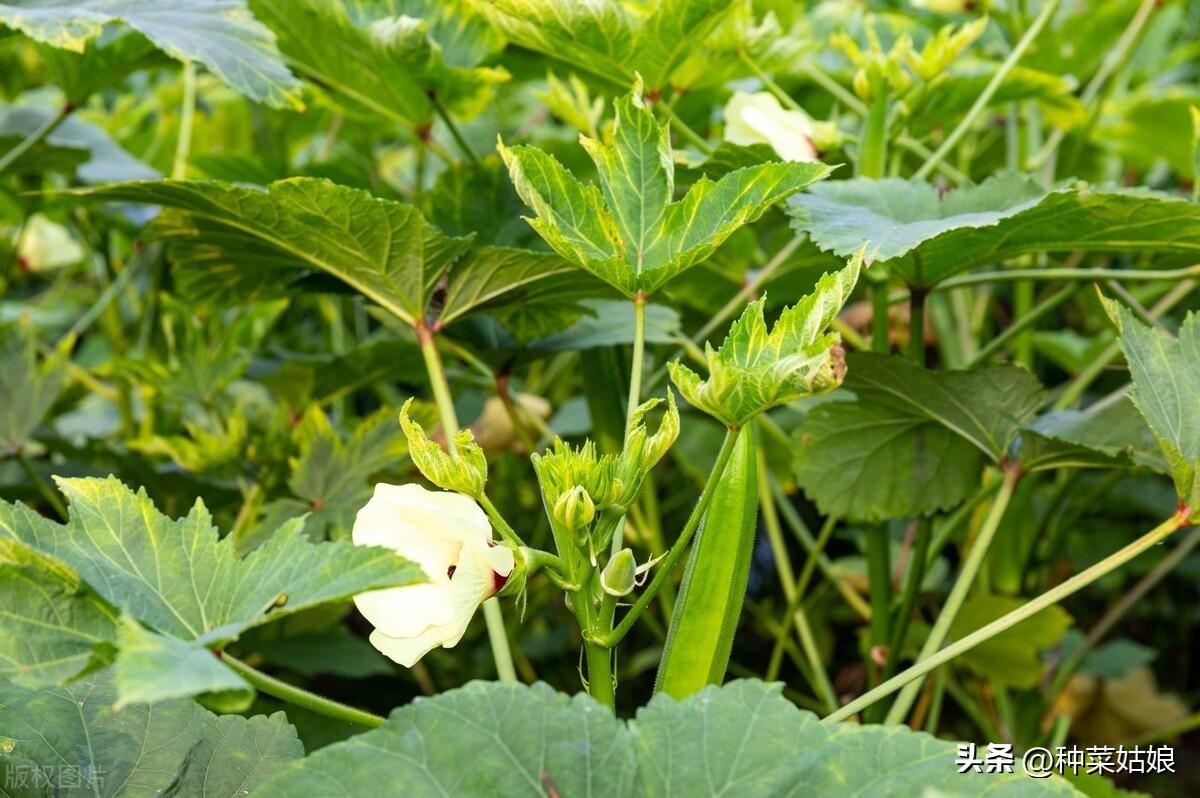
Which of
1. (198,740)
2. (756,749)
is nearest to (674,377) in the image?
(756,749)

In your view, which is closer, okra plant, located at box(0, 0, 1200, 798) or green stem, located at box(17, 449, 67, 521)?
okra plant, located at box(0, 0, 1200, 798)

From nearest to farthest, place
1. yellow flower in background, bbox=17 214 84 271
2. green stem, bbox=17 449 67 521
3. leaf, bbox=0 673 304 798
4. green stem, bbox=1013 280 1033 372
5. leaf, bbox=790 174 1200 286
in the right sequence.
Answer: leaf, bbox=0 673 304 798, leaf, bbox=790 174 1200 286, green stem, bbox=17 449 67 521, green stem, bbox=1013 280 1033 372, yellow flower in background, bbox=17 214 84 271

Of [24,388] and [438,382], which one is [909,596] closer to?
[438,382]

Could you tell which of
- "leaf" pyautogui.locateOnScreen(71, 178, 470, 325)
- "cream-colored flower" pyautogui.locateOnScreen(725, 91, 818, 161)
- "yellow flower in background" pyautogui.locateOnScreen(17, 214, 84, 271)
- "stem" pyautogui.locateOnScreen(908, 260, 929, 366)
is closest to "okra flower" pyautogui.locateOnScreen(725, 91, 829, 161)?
"cream-colored flower" pyautogui.locateOnScreen(725, 91, 818, 161)

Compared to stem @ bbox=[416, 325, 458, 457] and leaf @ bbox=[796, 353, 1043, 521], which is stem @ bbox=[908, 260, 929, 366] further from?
stem @ bbox=[416, 325, 458, 457]

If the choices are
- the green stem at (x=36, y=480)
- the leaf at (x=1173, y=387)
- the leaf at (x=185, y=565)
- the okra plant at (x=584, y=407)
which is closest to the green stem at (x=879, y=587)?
the okra plant at (x=584, y=407)
